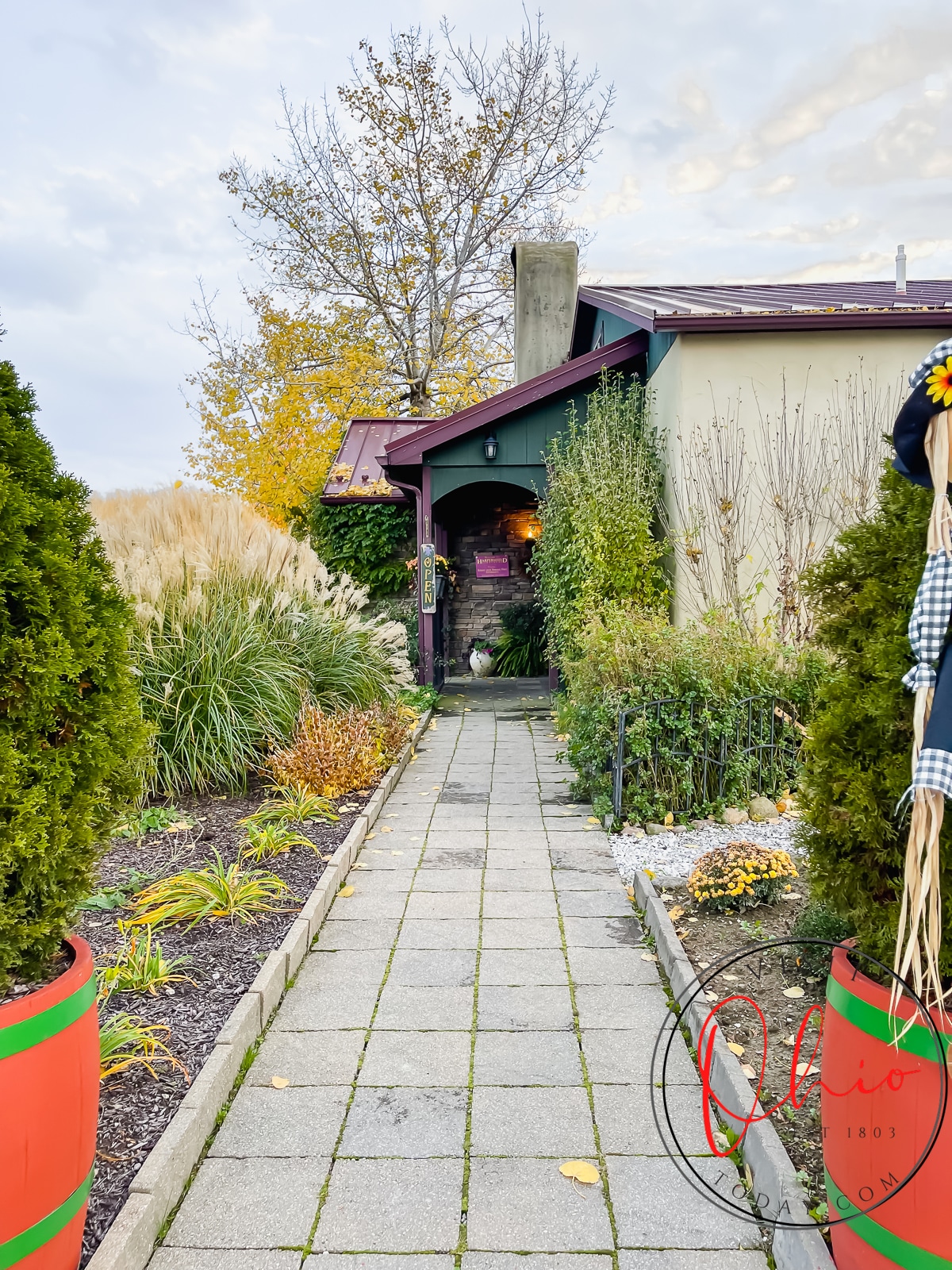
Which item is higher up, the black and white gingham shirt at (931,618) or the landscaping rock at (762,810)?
the black and white gingham shirt at (931,618)

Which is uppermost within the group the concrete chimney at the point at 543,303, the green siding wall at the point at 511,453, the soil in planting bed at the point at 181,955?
the concrete chimney at the point at 543,303

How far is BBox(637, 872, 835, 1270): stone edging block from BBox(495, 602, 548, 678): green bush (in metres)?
9.78

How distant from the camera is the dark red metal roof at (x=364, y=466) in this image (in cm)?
1204

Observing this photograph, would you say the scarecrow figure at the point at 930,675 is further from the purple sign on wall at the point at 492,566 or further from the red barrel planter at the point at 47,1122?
the purple sign on wall at the point at 492,566

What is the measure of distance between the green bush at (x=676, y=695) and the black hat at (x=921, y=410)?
3.59m

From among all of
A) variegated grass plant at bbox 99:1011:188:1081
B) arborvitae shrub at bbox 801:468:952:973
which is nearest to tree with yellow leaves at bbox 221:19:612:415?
variegated grass plant at bbox 99:1011:188:1081

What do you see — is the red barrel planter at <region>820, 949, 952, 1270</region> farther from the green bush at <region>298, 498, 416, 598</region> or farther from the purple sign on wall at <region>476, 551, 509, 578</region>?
the purple sign on wall at <region>476, 551, 509, 578</region>

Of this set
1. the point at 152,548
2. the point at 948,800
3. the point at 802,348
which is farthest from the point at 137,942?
the point at 802,348

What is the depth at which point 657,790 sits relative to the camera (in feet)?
17.0

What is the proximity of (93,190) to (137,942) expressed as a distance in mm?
12386

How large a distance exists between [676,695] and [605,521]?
10.2ft

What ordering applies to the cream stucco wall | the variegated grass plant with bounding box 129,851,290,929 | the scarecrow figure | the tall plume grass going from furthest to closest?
1. the cream stucco wall
2. the tall plume grass
3. the variegated grass plant with bounding box 129,851,290,929
4. the scarecrow figure

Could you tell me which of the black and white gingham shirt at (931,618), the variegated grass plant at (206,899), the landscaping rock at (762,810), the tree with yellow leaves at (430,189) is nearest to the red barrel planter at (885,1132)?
the black and white gingham shirt at (931,618)

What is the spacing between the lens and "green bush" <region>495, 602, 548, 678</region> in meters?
12.9
